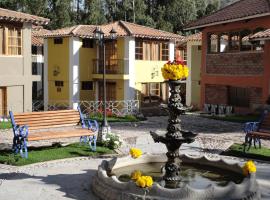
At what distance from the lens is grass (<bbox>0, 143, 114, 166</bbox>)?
11430 mm

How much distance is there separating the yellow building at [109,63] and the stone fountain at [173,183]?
1906 centimetres

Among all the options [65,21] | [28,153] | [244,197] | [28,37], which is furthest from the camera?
[65,21]

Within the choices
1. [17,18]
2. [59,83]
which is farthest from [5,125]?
[59,83]

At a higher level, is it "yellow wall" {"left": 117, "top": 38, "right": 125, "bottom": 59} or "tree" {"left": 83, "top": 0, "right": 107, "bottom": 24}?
"tree" {"left": 83, "top": 0, "right": 107, "bottom": 24}

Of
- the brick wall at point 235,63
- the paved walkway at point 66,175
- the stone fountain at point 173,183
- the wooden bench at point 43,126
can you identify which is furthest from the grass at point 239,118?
the stone fountain at point 173,183

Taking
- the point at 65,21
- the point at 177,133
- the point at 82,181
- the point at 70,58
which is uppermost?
the point at 65,21

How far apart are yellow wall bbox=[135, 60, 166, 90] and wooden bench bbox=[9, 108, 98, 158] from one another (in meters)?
15.6

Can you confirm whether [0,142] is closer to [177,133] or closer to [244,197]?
[177,133]

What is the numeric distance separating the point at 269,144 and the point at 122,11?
38.3 meters

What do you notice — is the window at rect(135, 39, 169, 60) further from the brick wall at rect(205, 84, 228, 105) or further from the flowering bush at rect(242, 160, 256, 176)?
the flowering bush at rect(242, 160, 256, 176)

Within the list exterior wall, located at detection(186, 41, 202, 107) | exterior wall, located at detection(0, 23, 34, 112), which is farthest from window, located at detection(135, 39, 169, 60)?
exterior wall, located at detection(0, 23, 34, 112)

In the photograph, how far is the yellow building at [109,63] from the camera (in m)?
29.2

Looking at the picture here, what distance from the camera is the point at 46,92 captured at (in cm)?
3178

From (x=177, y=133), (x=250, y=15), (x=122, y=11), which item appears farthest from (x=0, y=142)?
(x=122, y=11)
